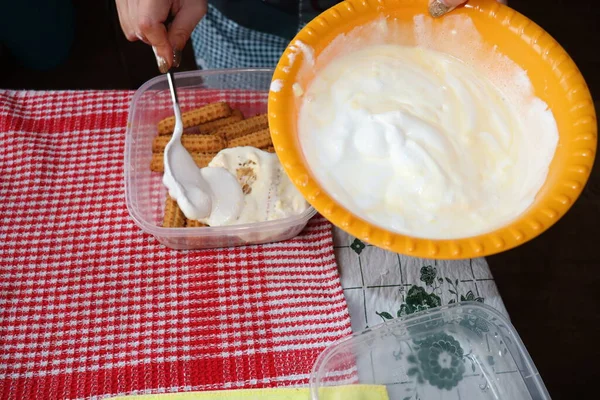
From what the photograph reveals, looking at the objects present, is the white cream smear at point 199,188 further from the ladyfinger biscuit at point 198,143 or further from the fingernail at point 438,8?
the fingernail at point 438,8

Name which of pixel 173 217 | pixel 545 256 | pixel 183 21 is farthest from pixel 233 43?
pixel 545 256

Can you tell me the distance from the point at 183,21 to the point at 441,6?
0.39 m

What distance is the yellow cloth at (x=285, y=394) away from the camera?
0.77 m

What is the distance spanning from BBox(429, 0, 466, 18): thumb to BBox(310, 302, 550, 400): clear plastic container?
431 mm

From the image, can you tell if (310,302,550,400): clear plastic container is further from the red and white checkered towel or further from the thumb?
the thumb

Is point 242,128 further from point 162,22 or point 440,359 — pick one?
point 440,359

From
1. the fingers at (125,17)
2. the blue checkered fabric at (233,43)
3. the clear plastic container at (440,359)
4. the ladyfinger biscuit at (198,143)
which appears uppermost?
the blue checkered fabric at (233,43)

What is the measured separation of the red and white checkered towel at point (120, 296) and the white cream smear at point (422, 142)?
0.29 metres

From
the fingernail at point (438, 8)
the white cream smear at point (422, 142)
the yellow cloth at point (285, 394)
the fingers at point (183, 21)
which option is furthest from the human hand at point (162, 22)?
the yellow cloth at point (285, 394)

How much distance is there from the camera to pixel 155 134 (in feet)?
3.40

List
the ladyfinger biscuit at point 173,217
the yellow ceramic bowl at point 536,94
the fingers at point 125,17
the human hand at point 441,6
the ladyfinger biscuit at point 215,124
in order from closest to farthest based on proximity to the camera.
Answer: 1. the yellow ceramic bowl at point 536,94
2. the human hand at point 441,6
3. the fingers at point 125,17
4. the ladyfinger biscuit at point 173,217
5. the ladyfinger biscuit at point 215,124

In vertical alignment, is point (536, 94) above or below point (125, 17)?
below

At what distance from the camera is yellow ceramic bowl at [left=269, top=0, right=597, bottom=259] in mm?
588

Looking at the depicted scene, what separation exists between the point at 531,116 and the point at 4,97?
0.95 metres
